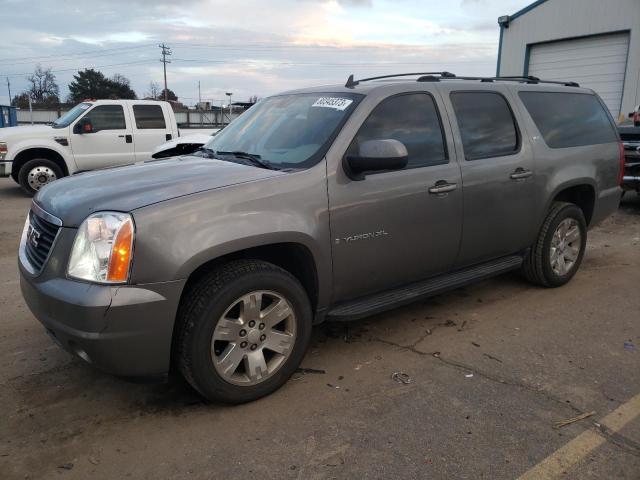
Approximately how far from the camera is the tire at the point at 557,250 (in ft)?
15.9

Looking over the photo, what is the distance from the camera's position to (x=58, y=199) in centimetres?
310

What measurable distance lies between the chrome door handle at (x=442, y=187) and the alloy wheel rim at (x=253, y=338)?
1378 millimetres

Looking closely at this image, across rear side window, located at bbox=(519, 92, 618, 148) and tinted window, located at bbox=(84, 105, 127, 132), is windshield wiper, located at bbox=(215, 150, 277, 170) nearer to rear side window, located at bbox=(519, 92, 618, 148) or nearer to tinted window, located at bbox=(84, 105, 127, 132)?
rear side window, located at bbox=(519, 92, 618, 148)

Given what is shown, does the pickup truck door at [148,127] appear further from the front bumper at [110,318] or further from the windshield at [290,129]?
the front bumper at [110,318]

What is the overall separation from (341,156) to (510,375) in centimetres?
175

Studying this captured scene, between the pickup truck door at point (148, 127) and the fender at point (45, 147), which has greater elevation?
the pickup truck door at point (148, 127)

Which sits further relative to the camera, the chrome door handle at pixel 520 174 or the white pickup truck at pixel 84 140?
Result: the white pickup truck at pixel 84 140

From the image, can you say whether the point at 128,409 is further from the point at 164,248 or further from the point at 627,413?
the point at 627,413

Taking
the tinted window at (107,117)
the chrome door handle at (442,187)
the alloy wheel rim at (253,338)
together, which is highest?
the tinted window at (107,117)

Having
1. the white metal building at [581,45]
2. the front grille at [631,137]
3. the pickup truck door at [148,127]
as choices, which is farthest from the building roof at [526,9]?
the pickup truck door at [148,127]

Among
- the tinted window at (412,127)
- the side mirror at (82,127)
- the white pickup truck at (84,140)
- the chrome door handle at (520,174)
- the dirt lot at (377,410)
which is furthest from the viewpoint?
the side mirror at (82,127)

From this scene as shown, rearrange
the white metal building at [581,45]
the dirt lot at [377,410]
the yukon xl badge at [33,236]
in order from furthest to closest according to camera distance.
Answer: the white metal building at [581,45], the yukon xl badge at [33,236], the dirt lot at [377,410]

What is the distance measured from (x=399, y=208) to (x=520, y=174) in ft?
4.63

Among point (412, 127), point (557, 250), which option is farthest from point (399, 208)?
point (557, 250)
